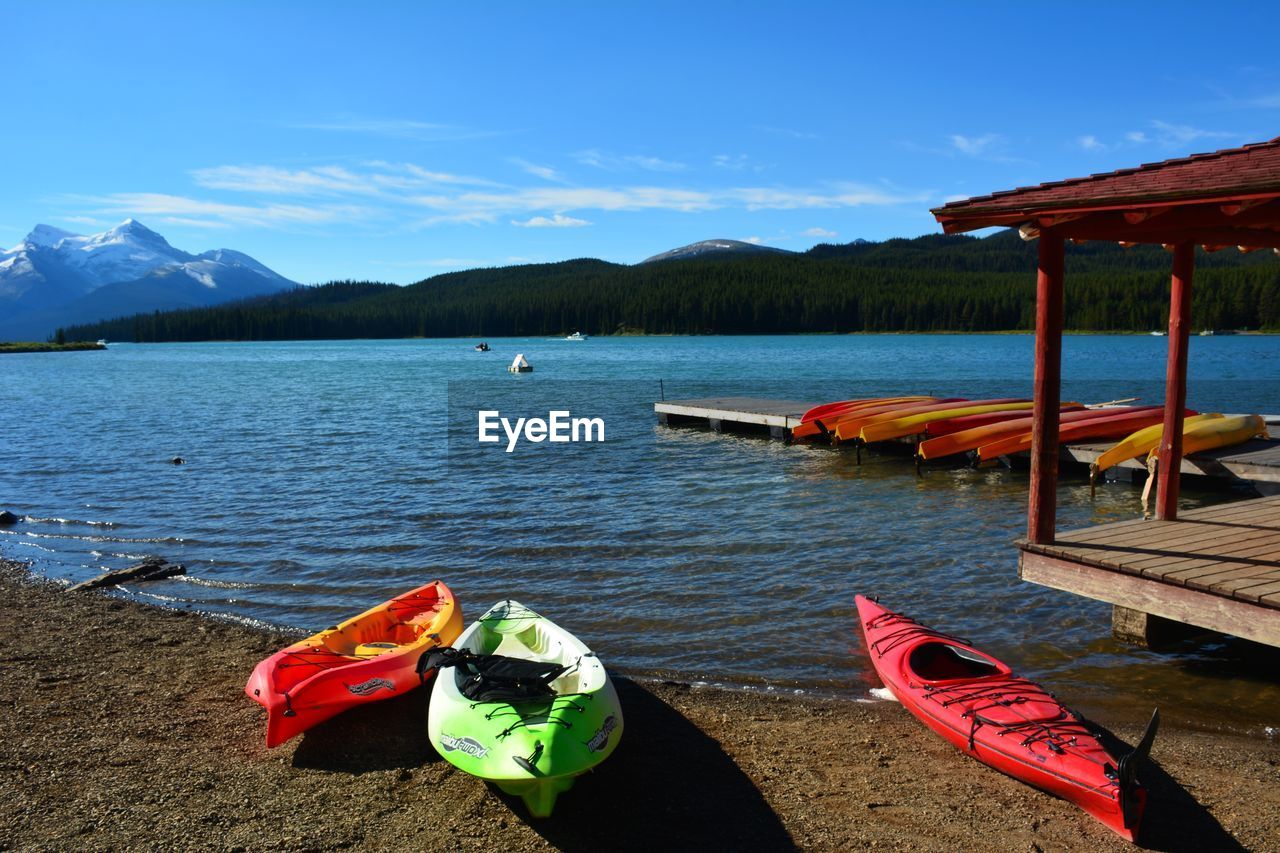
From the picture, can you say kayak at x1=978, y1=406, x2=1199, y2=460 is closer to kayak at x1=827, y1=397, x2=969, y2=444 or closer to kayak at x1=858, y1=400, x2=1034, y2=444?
kayak at x1=858, y1=400, x2=1034, y2=444

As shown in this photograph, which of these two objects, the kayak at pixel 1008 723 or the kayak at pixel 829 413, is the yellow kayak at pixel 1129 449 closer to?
the kayak at pixel 829 413

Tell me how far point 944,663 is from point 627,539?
21.5ft

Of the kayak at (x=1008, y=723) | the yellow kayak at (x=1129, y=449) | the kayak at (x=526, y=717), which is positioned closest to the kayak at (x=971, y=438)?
the yellow kayak at (x=1129, y=449)

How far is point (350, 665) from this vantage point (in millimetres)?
7109

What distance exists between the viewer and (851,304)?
152125mm

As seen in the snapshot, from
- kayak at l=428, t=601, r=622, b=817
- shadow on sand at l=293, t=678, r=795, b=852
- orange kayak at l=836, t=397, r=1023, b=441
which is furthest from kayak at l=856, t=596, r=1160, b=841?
orange kayak at l=836, t=397, r=1023, b=441

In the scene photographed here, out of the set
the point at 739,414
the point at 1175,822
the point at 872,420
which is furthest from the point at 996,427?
the point at 1175,822

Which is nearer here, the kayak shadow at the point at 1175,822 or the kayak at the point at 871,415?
the kayak shadow at the point at 1175,822

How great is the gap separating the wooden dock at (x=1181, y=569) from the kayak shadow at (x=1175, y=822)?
4.67 feet

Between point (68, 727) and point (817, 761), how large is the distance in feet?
18.8

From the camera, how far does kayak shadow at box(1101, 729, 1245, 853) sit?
16.9 ft

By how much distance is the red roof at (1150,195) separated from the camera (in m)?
5.76

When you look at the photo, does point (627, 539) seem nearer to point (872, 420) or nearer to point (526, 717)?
point (526, 717)

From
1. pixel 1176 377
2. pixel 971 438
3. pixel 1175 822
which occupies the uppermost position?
pixel 1176 377
